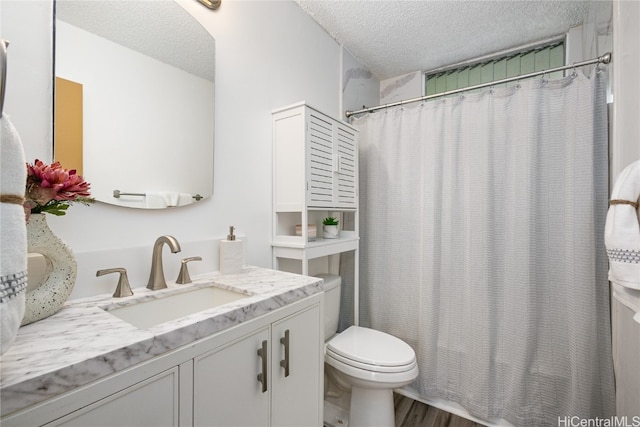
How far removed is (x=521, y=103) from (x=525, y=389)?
1.54 meters

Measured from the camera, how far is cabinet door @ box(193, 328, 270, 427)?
0.71m

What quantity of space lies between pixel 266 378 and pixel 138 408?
1.16ft

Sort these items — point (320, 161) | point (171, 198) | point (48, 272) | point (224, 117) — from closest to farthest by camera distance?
point (48, 272) < point (171, 198) < point (224, 117) < point (320, 161)

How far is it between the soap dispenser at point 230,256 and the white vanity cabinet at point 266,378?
1.26ft

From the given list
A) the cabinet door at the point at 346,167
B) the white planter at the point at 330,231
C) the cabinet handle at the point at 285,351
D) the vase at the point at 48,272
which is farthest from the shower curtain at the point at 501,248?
the vase at the point at 48,272

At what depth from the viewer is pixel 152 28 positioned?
1089 millimetres

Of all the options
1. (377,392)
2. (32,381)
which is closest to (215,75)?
(32,381)

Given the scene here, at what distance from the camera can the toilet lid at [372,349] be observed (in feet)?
4.55

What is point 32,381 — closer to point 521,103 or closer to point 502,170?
point 502,170

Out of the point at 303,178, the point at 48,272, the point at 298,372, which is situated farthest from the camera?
the point at 303,178

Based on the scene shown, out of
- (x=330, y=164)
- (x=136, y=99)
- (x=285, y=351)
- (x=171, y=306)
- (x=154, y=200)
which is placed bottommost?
(x=285, y=351)

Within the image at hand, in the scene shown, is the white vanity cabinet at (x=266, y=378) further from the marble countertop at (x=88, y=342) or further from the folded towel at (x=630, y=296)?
the folded towel at (x=630, y=296)

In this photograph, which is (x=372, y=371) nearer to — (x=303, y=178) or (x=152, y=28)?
(x=303, y=178)

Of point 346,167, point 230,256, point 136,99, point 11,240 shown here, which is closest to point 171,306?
point 230,256
